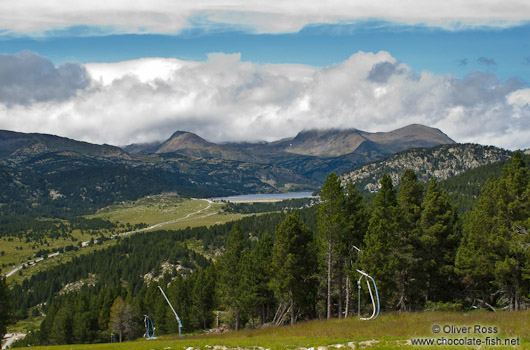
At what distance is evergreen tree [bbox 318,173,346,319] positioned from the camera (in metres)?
58.2

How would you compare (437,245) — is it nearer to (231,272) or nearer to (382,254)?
(382,254)

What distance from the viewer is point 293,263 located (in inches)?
2377

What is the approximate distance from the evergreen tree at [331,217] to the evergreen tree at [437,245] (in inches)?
456

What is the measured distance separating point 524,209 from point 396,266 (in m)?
16.6

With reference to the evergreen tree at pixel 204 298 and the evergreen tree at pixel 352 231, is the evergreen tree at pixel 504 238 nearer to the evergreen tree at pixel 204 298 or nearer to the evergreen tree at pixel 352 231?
the evergreen tree at pixel 352 231

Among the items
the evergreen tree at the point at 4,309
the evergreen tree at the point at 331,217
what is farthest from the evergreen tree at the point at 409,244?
the evergreen tree at the point at 4,309

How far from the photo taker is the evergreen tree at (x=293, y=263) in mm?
60781

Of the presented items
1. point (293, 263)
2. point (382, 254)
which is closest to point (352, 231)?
point (382, 254)

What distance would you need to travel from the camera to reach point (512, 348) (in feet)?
74.5

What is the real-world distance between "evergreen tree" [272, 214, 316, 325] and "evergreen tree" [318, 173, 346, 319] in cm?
433

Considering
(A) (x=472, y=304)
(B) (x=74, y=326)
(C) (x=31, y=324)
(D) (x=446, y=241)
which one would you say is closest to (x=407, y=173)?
(D) (x=446, y=241)

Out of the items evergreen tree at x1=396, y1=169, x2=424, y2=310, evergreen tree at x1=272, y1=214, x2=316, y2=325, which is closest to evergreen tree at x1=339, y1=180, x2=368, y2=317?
evergreen tree at x1=396, y1=169, x2=424, y2=310

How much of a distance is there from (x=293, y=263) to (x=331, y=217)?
28.4ft

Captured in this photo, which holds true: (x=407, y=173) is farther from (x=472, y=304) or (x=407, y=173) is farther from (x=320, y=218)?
(x=472, y=304)
